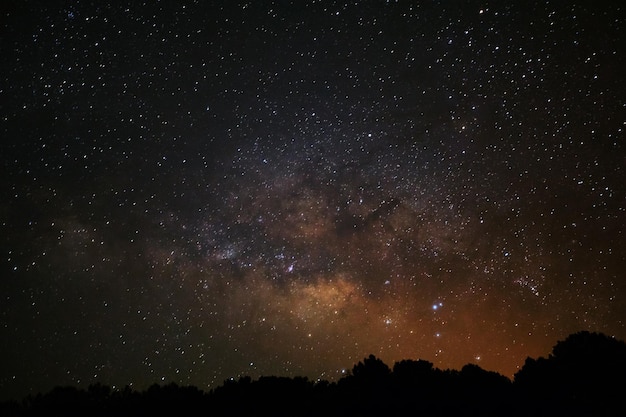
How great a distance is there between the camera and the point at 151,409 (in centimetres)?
1616

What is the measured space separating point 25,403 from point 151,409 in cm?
412

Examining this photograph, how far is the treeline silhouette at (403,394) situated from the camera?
15.7 m

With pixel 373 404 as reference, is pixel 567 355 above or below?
above

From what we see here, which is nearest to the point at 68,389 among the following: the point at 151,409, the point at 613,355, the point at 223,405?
the point at 151,409

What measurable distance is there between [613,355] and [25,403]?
19.9 m

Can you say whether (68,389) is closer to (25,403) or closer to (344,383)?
(25,403)

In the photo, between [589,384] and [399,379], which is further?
[399,379]

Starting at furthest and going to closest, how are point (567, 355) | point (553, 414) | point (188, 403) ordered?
point (567, 355), point (188, 403), point (553, 414)

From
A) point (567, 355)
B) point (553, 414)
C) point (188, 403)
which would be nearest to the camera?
point (553, 414)

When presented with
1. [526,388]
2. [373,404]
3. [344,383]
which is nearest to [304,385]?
[344,383]

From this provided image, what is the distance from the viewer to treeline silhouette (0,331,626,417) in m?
15.7

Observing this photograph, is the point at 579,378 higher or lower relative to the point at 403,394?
higher

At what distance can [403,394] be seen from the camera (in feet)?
53.7

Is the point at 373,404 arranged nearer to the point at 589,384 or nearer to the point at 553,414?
the point at 553,414
